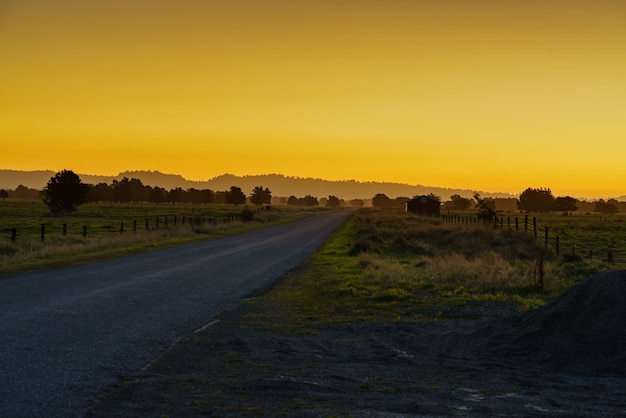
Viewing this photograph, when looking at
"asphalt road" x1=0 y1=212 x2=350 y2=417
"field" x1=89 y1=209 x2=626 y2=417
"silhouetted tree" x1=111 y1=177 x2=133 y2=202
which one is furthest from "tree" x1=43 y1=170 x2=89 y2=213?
"silhouetted tree" x1=111 y1=177 x2=133 y2=202

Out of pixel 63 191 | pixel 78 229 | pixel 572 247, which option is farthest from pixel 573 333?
pixel 63 191

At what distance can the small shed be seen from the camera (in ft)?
384

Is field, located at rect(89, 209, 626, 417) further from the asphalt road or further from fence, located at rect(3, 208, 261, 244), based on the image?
fence, located at rect(3, 208, 261, 244)

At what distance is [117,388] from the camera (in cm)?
736

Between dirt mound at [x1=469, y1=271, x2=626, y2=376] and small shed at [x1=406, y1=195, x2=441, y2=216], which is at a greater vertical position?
small shed at [x1=406, y1=195, x2=441, y2=216]

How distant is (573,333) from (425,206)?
110 m

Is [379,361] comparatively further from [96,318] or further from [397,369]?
[96,318]

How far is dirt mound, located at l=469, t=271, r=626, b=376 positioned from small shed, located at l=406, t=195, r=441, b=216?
105 meters

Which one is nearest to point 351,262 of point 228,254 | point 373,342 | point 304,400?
point 228,254

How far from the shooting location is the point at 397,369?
884 cm

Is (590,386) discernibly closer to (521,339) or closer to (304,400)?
(521,339)

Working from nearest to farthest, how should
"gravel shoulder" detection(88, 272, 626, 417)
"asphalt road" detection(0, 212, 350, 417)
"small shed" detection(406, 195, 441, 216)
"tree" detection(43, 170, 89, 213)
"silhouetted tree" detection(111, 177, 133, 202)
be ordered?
"gravel shoulder" detection(88, 272, 626, 417) < "asphalt road" detection(0, 212, 350, 417) < "tree" detection(43, 170, 89, 213) < "small shed" detection(406, 195, 441, 216) < "silhouetted tree" detection(111, 177, 133, 202)

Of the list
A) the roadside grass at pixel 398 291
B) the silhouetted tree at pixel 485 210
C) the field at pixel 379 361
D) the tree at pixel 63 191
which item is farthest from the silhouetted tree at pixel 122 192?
the field at pixel 379 361

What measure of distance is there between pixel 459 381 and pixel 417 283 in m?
10.9
